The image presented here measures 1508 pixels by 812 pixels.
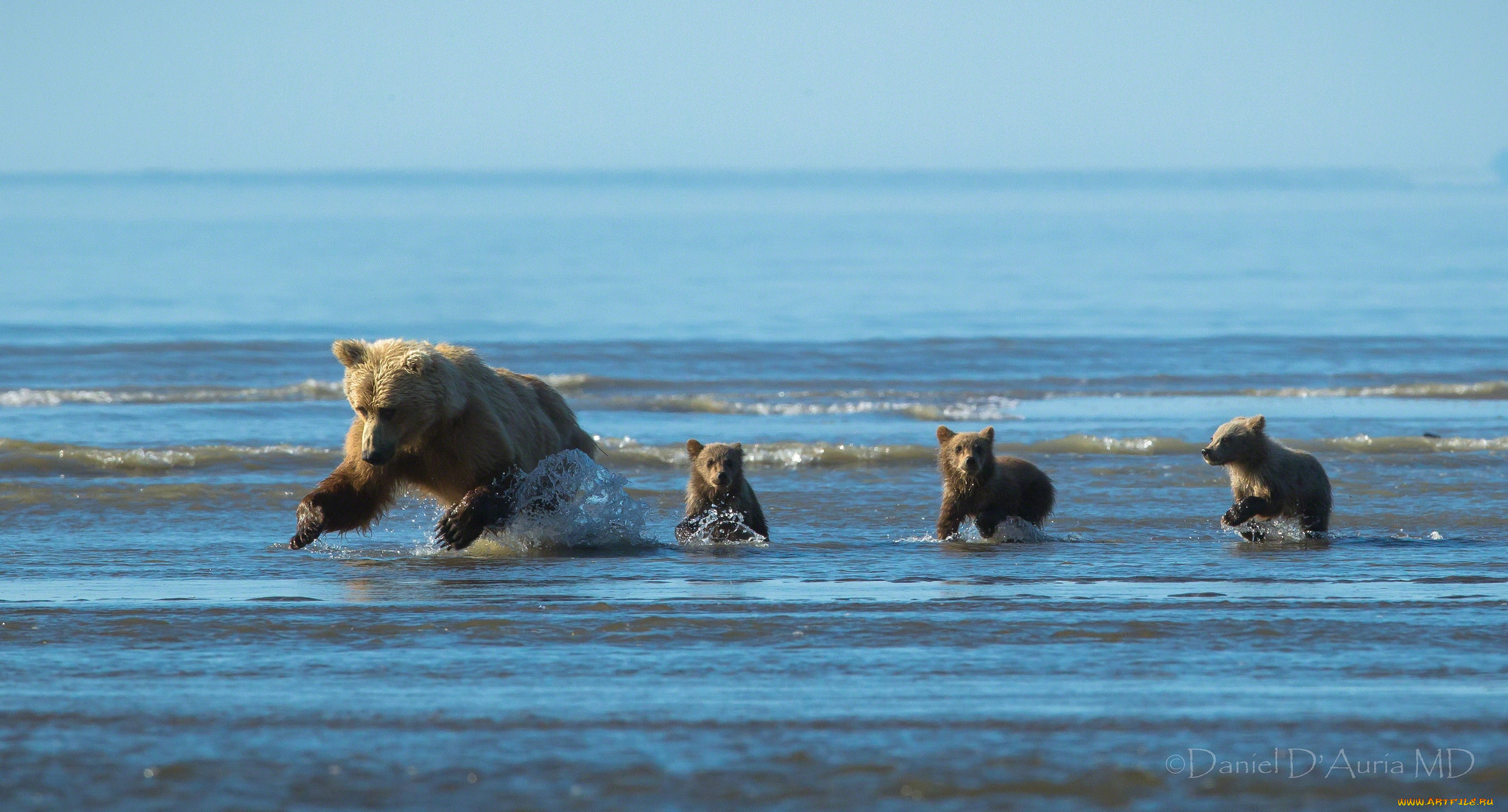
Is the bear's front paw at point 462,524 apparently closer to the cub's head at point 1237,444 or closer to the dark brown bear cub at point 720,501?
the dark brown bear cub at point 720,501

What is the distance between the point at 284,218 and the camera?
106688 mm

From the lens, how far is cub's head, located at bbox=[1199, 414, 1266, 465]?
32.7ft

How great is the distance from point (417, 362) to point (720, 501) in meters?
2.26

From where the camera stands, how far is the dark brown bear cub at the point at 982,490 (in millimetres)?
10086

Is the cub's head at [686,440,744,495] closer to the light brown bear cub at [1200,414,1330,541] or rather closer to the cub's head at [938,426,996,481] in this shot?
the cub's head at [938,426,996,481]

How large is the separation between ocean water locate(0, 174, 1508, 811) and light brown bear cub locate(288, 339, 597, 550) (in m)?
0.28

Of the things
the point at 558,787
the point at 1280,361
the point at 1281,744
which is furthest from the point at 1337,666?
the point at 1280,361

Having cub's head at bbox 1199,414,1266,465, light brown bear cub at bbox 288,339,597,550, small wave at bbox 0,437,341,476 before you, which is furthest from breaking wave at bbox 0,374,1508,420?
light brown bear cub at bbox 288,339,597,550

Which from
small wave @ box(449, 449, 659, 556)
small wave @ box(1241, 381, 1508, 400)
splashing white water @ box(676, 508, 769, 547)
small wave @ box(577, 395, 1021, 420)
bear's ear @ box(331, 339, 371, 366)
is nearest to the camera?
bear's ear @ box(331, 339, 371, 366)

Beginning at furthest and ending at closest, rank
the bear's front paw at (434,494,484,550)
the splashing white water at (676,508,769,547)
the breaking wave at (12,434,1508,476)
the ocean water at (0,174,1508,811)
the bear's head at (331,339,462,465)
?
the breaking wave at (12,434,1508,476) < the splashing white water at (676,508,769,547) < the bear's front paw at (434,494,484,550) < the bear's head at (331,339,462,465) < the ocean water at (0,174,1508,811)

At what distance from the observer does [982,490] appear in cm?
1016

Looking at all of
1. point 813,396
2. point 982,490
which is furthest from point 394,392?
point 813,396

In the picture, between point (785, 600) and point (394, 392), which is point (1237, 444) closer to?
point (785, 600)

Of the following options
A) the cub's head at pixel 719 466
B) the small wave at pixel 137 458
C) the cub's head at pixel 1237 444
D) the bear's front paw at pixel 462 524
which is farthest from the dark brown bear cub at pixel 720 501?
the small wave at pixel 137 458
